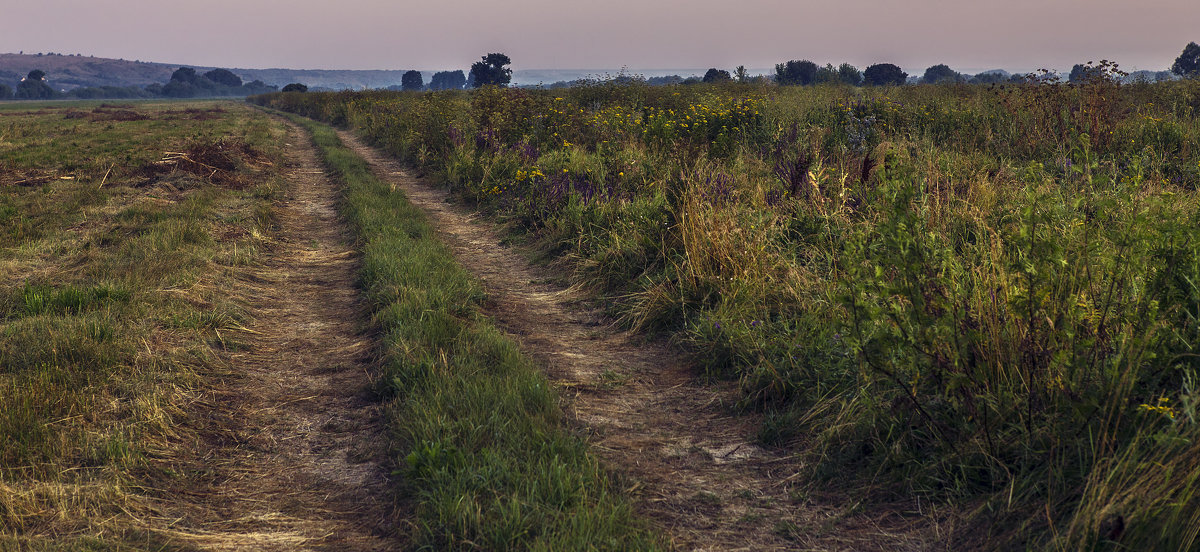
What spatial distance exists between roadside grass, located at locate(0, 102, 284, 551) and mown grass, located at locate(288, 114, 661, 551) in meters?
0.99

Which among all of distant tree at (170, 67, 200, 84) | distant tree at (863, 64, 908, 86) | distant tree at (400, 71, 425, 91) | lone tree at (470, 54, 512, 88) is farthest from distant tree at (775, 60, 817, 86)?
distant tree at (170, 67, 200, 84)

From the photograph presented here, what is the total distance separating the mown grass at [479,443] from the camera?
2639 mm

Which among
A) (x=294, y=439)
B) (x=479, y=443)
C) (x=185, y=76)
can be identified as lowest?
(x=294, y=439)

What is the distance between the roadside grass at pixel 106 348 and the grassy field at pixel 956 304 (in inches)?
114

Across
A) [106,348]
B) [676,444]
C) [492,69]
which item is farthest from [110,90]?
[676,444]

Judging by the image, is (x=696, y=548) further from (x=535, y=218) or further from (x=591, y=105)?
(x=591, y=105)

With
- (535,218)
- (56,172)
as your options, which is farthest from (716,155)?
(56,172)

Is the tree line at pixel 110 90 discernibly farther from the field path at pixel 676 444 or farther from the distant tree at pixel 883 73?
the field path at pixel 676 444

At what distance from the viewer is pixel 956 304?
2906 millimetres

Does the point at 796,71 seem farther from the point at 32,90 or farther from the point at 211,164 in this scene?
the point at 32,90

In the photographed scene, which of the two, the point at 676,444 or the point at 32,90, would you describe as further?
the point at 32,90

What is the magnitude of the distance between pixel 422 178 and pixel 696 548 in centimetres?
1220

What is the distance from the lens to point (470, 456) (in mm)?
3121

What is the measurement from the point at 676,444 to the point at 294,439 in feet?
6.44
